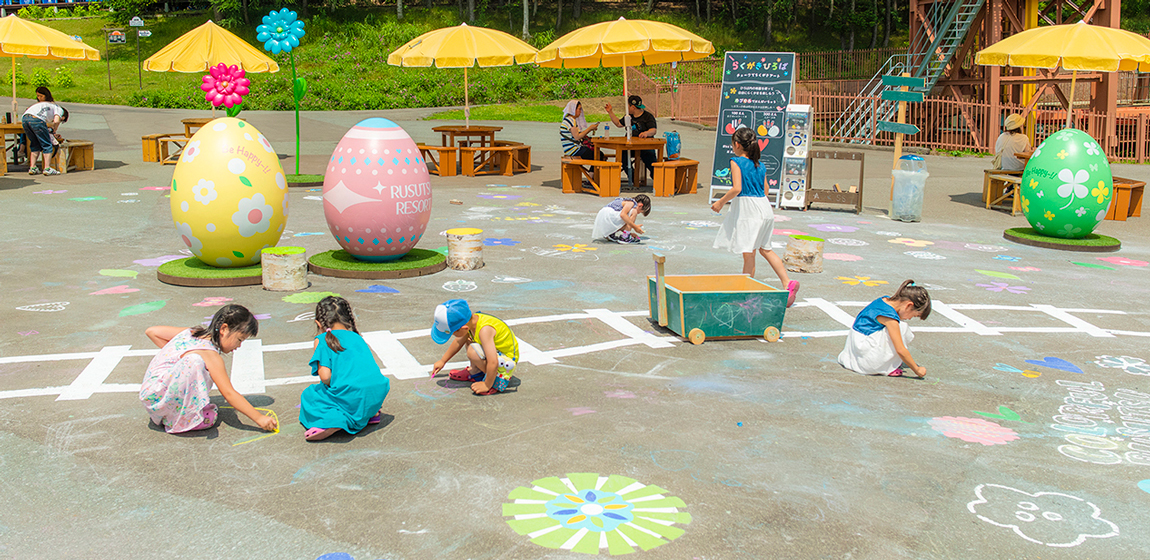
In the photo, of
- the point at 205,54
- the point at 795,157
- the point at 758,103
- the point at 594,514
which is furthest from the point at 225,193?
the point at 205,54

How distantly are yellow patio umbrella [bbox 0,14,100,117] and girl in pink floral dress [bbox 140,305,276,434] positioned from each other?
15.0 meters

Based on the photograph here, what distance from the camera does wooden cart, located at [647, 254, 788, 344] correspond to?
23.6ft

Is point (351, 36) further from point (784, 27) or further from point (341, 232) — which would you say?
point (341, 232)

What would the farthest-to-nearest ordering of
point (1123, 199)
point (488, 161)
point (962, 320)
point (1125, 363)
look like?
point (488, 161)
point (1123, 199)
point (962, 320)
point (1125, 363)

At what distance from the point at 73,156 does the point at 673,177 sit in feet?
40.1

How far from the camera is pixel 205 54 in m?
19.0

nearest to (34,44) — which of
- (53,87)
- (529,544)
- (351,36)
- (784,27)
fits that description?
(529,544)

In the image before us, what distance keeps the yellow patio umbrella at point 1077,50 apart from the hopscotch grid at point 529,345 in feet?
21.4

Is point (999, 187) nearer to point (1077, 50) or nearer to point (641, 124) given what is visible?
point (1077, 50)

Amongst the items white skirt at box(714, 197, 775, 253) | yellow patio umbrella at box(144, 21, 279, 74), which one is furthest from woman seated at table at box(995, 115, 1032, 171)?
yellow patio umbrella at box(144, 21, 279, 74)

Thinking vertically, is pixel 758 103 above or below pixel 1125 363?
above

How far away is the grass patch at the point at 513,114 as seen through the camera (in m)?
32.6

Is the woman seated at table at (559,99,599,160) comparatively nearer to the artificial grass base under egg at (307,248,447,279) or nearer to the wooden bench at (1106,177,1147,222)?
the artificial grass base under egg at (307,248,447,279)

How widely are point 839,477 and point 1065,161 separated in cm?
922
